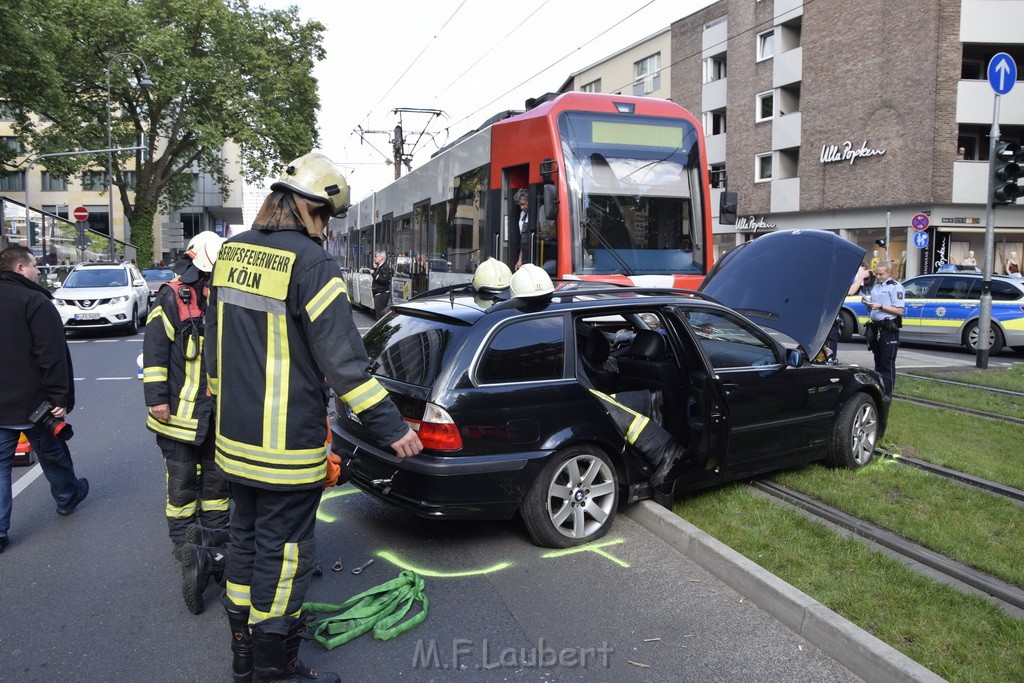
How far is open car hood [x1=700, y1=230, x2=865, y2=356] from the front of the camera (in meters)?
7.15

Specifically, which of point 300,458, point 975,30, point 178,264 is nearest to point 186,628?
point 300,458

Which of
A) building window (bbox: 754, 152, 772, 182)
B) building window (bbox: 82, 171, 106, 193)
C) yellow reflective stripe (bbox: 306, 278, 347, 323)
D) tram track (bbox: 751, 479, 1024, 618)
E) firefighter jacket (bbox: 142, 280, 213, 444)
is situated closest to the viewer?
yellow reflective stripe (bbox: 306, 278, 347, 323)

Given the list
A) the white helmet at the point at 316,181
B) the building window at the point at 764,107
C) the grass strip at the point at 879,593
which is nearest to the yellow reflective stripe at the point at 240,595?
the white helmet at the point at 316,181

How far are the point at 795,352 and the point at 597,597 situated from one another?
2628 millimetres

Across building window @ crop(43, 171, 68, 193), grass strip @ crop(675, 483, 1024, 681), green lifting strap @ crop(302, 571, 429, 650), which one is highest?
building window @ crop(43, 171, 68, 193)

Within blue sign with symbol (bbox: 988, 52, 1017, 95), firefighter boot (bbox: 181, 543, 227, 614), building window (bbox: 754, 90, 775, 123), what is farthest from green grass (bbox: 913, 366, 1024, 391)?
building window (bbox: 754, 90, 775, 123)

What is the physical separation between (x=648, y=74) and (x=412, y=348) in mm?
42422

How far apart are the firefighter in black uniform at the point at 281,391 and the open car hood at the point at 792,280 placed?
15.9 feet

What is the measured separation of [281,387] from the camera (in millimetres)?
2939

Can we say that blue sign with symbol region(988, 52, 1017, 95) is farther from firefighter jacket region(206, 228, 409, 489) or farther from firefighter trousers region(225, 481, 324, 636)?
firefighter trousers region(225, 481, 324, 636)

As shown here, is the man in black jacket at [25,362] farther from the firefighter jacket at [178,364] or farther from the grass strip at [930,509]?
the grass strip at [930,509]

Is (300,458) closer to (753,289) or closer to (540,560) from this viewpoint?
(540,560)

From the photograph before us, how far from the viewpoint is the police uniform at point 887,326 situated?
362 inches

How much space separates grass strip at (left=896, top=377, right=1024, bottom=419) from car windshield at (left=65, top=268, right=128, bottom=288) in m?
16.2
